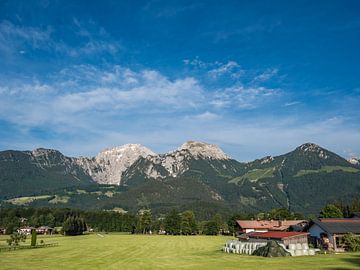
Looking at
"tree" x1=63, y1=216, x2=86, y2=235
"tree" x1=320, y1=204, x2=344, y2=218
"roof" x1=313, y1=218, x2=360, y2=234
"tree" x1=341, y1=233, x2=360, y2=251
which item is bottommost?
"tree" x1=63, y1=216, x2=86, y2=235

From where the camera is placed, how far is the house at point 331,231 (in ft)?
207

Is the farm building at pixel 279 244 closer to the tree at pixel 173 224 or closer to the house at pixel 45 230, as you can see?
the tree at pixel 173 224


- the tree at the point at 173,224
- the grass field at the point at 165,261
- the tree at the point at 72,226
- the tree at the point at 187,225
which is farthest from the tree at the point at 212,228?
the grass field at the point at 165,261

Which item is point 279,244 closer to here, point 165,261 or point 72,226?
point 165,261

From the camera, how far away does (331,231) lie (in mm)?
63719

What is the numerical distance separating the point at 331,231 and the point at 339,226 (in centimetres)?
334

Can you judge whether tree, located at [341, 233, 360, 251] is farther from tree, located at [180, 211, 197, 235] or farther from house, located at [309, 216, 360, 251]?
tree, located at [180, 211, 197, 235]

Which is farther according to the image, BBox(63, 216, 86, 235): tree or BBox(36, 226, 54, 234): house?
BBox(36, 226, 54, 234): house

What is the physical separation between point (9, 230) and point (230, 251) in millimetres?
133352

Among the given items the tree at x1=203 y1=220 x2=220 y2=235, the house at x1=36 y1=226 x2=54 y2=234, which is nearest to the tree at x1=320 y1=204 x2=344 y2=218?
the tree at x1=203 y1=220 x2=220 y2=235

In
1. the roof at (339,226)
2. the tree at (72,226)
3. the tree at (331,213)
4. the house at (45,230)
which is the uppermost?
the tree at (331,213)

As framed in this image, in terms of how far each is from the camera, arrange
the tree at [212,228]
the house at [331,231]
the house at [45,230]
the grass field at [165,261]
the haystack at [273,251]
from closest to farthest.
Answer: the grass field at [165,261] → the haystack at [273,251] → the house at [331,231] → the tree at [212,228] → the house at [45,230]

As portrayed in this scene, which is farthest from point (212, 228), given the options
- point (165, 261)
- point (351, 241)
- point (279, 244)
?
point (165, 261)

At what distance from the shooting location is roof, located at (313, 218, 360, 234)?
6391cm
